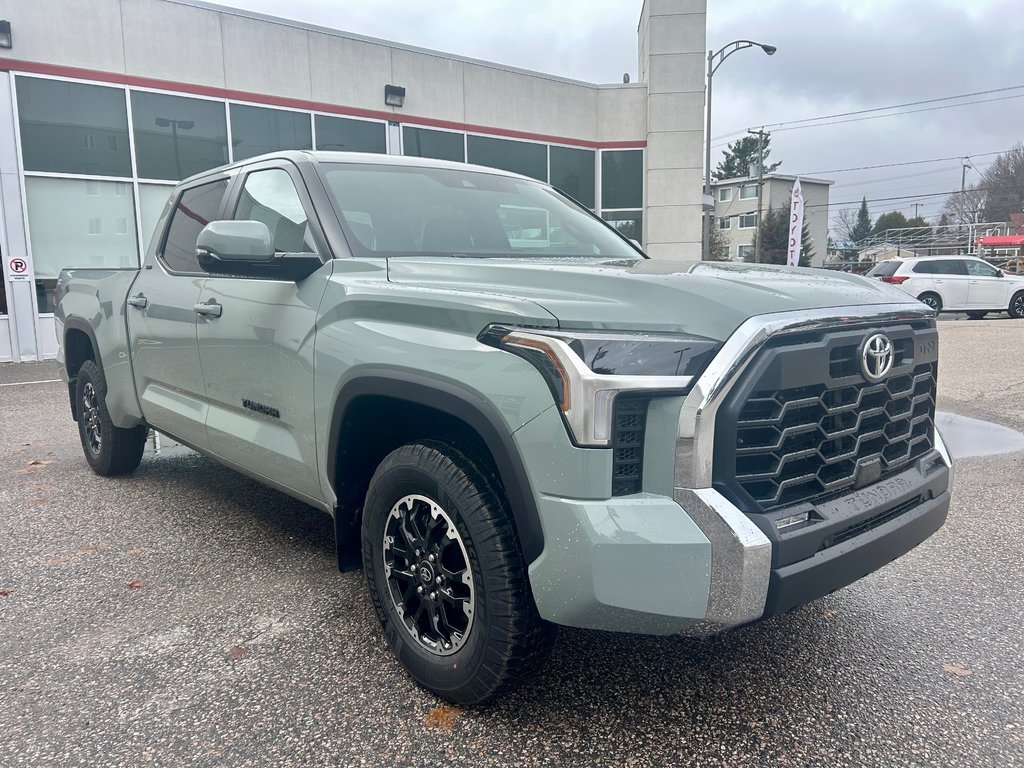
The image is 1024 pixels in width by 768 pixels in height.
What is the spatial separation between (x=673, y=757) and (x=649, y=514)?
799 mm

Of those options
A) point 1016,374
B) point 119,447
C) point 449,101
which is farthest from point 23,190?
point 1016,374

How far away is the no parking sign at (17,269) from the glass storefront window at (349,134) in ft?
17.7

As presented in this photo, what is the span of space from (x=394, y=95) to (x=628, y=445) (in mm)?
15083

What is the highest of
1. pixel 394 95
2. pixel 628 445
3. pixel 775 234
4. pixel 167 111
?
pixel 394 95

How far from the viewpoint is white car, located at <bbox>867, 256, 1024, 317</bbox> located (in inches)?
773

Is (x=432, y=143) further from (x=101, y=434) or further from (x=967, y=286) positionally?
(x=967, y=286)

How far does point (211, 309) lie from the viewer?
3.53 meters

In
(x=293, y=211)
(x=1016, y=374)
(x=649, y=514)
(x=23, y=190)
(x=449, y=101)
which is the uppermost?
(x=449, y=101)

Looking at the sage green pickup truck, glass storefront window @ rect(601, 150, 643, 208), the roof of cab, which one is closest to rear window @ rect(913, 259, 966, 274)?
glass storefront window @ rect(601, 150, 643, 208)

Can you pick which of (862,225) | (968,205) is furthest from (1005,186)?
(862,225)

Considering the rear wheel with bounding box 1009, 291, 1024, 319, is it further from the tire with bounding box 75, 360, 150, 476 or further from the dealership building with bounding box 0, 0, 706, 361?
the tire with bounding box 75, 360, 150, 476

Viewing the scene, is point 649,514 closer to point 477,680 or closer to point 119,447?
point 477,680

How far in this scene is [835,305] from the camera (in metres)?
2.23

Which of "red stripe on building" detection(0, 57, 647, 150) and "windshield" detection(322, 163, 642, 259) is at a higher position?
"red stripe on building" detection(0, 57, 647, 150)
